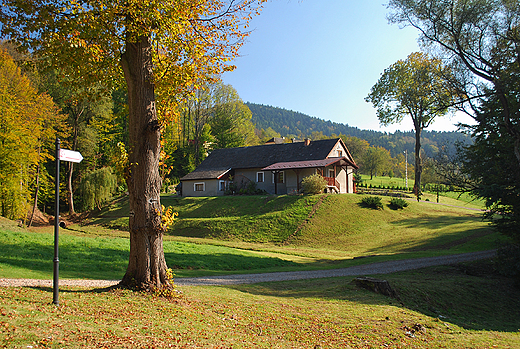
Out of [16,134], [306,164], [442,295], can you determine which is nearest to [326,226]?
[306,164]

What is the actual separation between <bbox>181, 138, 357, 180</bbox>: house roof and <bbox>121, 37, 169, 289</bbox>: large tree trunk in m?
34.4

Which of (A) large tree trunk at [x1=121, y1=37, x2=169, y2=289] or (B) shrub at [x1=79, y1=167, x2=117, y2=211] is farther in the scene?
(B) shrub at [x1=79, y1=167, x2=117, y2=211]

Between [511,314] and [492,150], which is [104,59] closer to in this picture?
[511,314]

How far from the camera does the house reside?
4012 centimetres

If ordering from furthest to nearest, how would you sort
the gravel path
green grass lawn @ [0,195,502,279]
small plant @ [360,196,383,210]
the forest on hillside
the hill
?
small plant @ [360,196,383,210]
the hill
green grass lawn @ [0,195,502,279]
the forest on hillside
the gravel path

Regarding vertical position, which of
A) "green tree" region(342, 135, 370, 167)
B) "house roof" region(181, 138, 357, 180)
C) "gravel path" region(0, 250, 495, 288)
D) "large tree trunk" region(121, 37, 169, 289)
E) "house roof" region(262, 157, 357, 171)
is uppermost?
"green tree" region(342, 135, 370, 167)

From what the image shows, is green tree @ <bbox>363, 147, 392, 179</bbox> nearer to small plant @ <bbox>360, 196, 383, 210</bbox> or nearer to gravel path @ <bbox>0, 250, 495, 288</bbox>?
small plant @ <bbox>360, 196, 383, 210</bbox>

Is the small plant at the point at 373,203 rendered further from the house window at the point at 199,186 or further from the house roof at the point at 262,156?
the house window at the point at 199,186

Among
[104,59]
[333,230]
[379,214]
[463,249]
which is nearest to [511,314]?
[463,249]

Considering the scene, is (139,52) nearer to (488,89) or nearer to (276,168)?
(488,89)

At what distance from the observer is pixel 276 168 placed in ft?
133

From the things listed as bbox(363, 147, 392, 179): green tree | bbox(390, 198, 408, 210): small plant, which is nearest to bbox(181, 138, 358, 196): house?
bbox(390, 198, 408, 210): small plant

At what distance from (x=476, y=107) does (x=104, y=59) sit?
1603cm

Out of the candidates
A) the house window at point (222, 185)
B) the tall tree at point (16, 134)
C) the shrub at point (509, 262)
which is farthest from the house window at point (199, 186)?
the shrub at point (509, 262)
